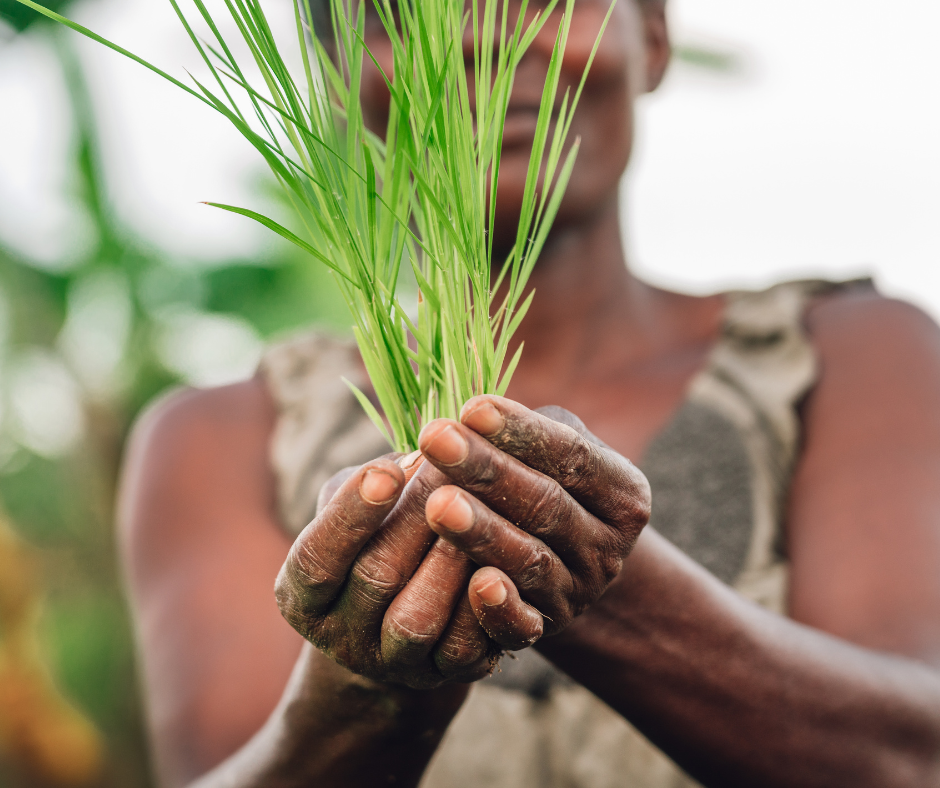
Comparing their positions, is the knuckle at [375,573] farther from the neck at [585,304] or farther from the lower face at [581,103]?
the neck at [585,304]

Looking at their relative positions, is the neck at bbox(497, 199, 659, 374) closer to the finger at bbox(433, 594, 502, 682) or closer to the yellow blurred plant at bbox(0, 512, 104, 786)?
the finger at bbox(433, 594, 502, 682)

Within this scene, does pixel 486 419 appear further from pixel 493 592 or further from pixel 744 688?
pixel 744 688

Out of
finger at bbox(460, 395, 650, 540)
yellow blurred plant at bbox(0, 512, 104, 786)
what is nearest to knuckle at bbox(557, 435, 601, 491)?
finger at bbox(460, 395, 650, 540)

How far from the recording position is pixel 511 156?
0.84m

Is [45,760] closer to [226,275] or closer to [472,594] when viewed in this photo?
[226,275]

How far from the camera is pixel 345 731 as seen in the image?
0.64 metres

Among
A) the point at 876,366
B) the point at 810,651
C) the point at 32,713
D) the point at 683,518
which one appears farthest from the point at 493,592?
the point at 32,713

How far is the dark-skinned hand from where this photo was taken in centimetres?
44

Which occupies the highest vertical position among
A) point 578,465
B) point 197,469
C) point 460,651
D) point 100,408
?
point 578,465

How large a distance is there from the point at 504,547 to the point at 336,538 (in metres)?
0.09

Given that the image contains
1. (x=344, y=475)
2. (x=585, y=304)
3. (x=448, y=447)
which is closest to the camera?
(x=448, y=447)

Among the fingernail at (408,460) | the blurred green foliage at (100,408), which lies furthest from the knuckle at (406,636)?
the blurred green foliage at (100,408)

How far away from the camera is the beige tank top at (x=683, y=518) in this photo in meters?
0.91

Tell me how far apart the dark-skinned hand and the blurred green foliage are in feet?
11.7
